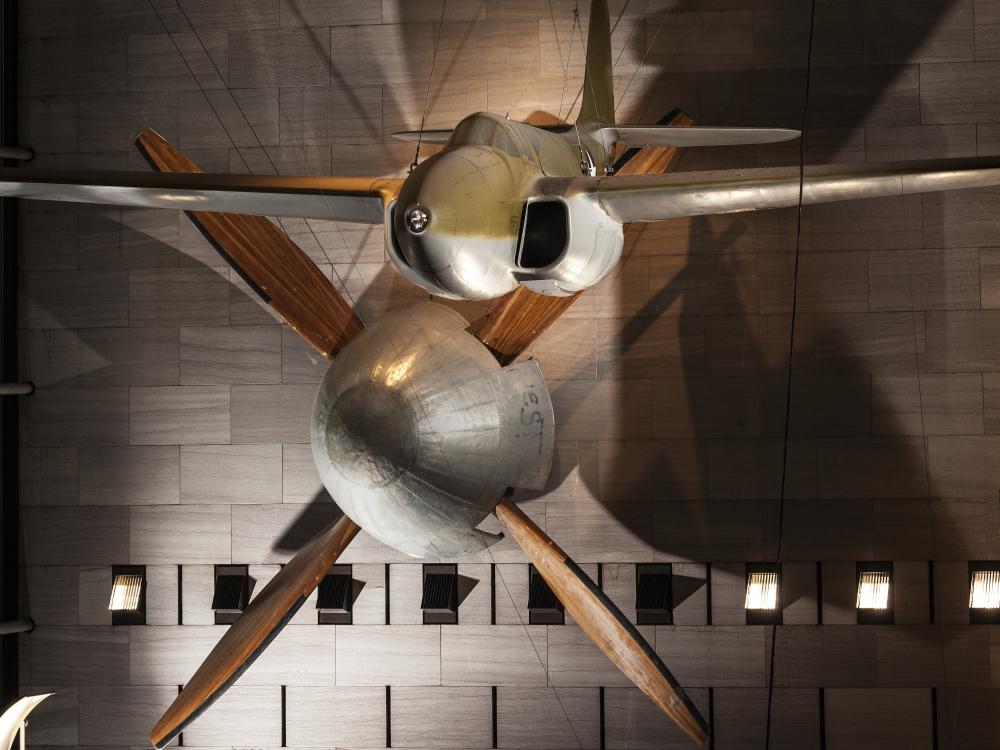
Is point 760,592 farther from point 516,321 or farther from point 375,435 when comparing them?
point 375,435

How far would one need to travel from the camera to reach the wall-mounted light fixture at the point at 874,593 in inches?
169

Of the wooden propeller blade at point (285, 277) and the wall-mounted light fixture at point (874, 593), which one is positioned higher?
the wooden propeller blade at point (285, 277)

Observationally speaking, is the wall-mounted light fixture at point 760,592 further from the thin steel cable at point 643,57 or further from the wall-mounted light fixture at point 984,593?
the thin steel cable at point 643,57

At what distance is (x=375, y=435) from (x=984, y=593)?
10.7ft

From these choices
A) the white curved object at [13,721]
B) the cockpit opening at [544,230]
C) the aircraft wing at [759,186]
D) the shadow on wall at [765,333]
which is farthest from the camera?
the white curved object at [13,721]

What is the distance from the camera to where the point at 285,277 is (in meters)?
6.23

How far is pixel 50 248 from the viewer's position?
26.7 ft

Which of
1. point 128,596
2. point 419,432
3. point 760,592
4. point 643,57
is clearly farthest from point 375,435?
point 643,57

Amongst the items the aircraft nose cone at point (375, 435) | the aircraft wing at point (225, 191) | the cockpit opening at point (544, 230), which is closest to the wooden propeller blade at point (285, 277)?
the aircraft wing at point (225, 191)

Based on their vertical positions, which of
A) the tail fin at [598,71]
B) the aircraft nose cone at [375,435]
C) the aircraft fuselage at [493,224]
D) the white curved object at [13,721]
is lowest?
the white curved object at [13,721]

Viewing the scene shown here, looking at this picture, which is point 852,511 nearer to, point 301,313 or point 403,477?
point 403,477

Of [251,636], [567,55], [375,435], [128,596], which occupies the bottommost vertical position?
[251,636]

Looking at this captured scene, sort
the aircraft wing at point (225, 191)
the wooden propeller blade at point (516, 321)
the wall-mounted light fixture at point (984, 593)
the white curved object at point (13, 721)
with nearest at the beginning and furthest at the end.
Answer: the wall-mounted light fixture at point (984, 593) → the aircraft wing at point (225, 191) → the wooden propeller blade at point (516, 321) → the white curved object at point (13, 721)

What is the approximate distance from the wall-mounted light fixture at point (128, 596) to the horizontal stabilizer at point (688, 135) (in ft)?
19.3
